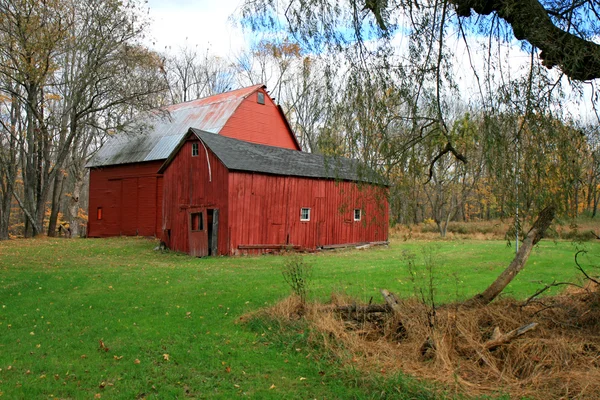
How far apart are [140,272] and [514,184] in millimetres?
11343

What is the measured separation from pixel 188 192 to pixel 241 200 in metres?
2.64

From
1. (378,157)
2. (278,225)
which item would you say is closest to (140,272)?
(278,225)

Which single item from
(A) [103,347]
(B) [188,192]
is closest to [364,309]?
(A) [103,347]

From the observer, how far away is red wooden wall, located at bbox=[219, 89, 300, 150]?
1036 inches

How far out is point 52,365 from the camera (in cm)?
581

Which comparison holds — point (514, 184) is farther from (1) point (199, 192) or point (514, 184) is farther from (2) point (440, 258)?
(1) point (199, 192)

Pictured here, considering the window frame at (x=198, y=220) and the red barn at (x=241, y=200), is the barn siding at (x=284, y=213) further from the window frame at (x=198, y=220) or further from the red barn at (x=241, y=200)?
the window frame at (x=198, y=220)

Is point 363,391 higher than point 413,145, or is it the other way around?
point 413,145

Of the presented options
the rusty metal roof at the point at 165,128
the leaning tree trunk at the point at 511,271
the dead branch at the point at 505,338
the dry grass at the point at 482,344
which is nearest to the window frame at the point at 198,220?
the rusty metal roof at the point at 165,128

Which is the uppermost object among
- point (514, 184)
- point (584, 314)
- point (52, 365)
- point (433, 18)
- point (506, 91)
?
point (433, 18)

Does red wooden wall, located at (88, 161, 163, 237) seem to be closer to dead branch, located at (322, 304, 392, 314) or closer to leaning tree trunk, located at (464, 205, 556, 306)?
dead branch, located at (322, 304, 392, 314)

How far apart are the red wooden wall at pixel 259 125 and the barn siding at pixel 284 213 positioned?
22.5ft

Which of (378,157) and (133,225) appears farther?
(133,225)

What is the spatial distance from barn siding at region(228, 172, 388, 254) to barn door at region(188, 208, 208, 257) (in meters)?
1.13
